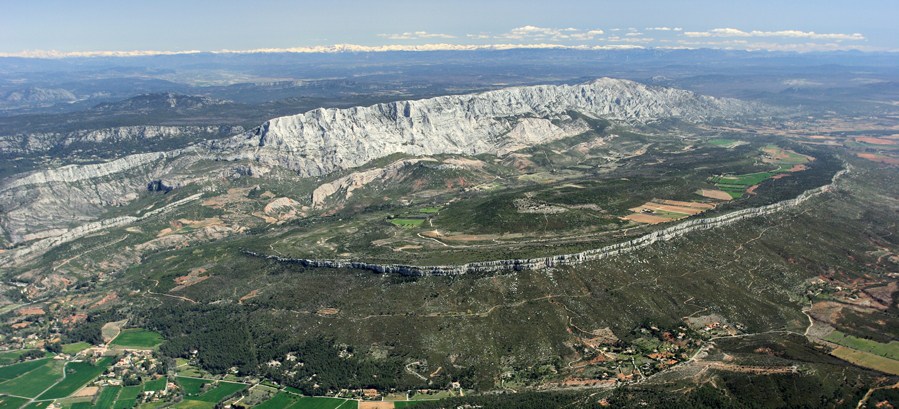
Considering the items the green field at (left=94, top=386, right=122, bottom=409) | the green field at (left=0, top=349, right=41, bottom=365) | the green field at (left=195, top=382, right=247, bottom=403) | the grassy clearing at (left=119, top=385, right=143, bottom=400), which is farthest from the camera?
the green field at (left=0, top=349, right=41, bottom=365)

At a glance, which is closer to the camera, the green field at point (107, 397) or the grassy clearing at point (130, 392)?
the green field at point (107, 397)

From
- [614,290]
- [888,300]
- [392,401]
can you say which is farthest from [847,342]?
[392,401]

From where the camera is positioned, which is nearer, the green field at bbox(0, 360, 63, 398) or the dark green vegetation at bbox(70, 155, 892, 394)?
the green field at bbox(0, 360, 63, 398)

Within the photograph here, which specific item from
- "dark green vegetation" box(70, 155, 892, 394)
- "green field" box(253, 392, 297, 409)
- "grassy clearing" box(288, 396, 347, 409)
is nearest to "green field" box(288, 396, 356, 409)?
"grassy clearing" box(288, 396, 347, 409)

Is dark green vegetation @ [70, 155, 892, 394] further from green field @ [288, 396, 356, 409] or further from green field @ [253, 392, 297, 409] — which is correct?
green field @ [253, 392, 297, 409]

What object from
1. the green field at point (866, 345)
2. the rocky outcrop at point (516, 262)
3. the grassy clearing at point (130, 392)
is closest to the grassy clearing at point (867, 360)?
the green field at point (866, 345)

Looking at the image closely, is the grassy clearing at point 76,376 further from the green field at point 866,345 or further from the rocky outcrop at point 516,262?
the green field at point 866,345
